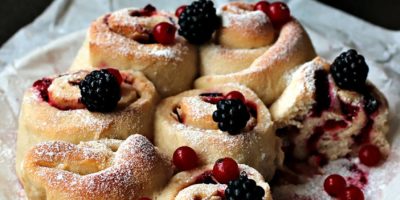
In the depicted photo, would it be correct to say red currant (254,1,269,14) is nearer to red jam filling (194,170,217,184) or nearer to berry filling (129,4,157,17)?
berry filling (129,4,157,17)

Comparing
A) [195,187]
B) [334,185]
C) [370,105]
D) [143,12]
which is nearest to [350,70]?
[370,105]

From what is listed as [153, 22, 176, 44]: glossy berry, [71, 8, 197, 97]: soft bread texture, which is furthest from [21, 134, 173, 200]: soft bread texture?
[153, 22, 176, 44]: glossy berry

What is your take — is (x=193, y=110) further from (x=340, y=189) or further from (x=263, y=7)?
(x=263, y=7)

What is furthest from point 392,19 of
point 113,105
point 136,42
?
point 113,105

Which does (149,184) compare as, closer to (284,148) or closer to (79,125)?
(79,125)

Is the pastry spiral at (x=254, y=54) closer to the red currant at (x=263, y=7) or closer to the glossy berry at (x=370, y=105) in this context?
the red currant at (x=263, y=7)
